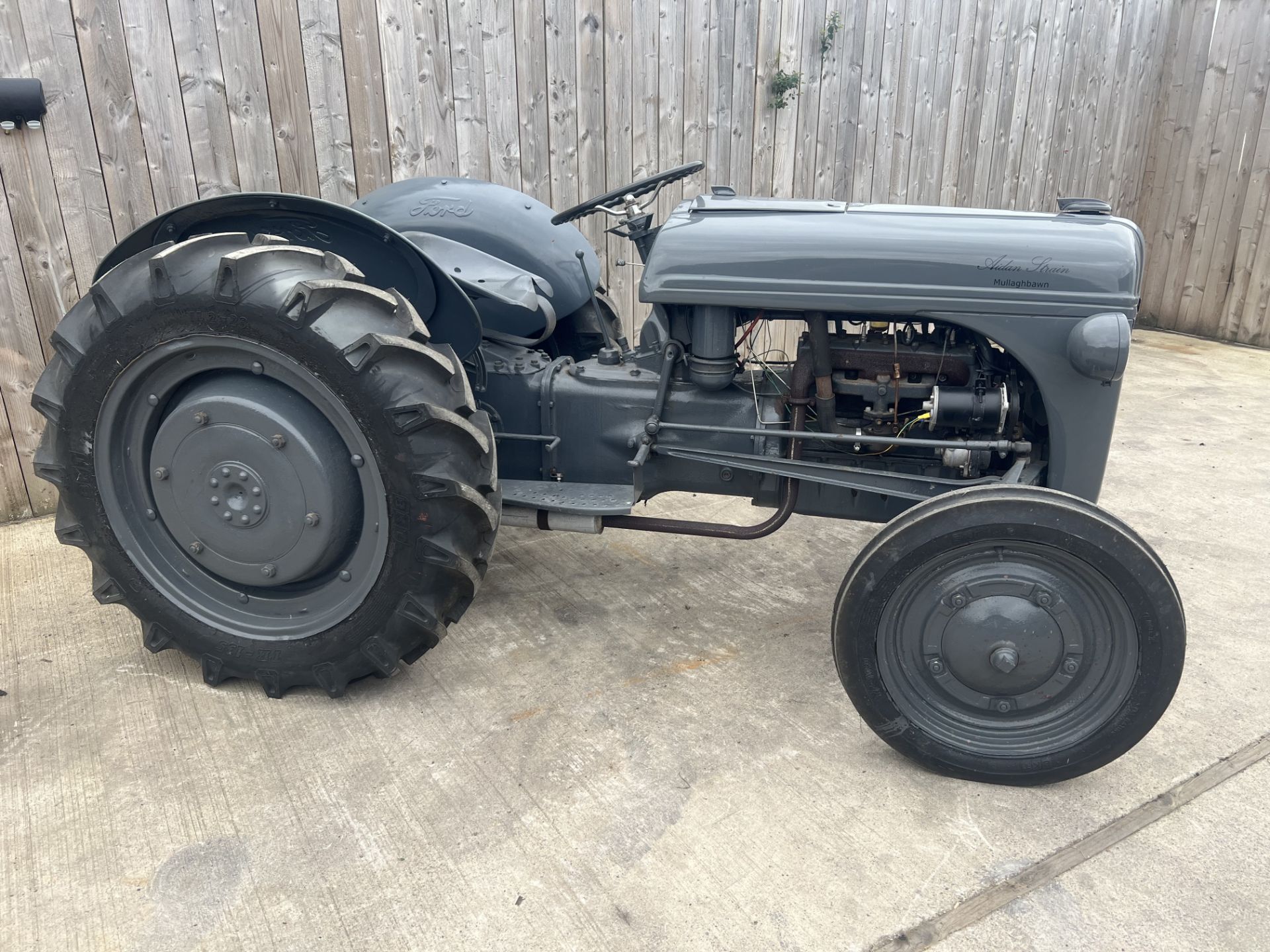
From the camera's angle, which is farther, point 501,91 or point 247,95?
point 501,91

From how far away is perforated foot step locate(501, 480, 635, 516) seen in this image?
256 cm

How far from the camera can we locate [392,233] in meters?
2.37

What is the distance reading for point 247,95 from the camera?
11.6ft

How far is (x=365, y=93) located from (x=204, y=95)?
0.65 metres

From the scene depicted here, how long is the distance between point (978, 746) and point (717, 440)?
1.06m

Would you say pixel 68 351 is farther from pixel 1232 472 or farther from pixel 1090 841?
pixel 1232 472

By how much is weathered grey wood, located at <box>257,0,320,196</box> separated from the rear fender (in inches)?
49.0

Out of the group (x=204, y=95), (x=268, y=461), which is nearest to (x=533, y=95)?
(x=204, y=95)

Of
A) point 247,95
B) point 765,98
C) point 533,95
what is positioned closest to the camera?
point 247,95

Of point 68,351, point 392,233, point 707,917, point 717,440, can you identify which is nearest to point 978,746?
point 707,917

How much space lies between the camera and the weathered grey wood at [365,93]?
3.71m

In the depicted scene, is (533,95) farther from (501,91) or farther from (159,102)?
(159,102)

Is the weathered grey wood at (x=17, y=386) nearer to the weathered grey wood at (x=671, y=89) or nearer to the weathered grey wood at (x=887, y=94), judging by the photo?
the weathered grey wood at (x=671, y=89)

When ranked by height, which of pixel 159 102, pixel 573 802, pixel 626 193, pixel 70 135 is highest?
pixel 159 102
